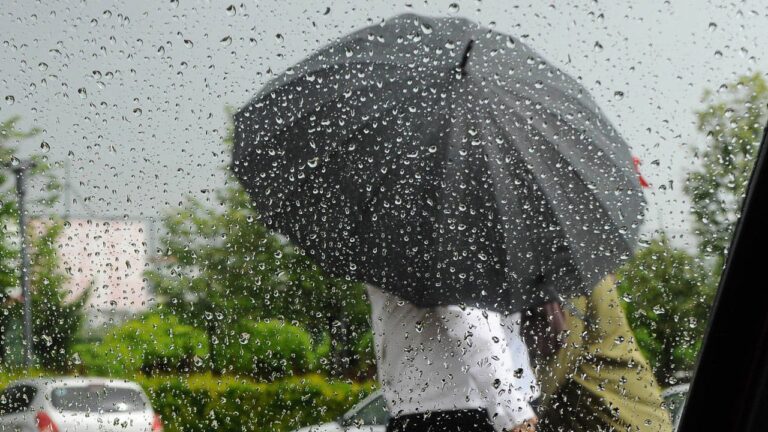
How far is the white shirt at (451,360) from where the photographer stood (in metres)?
1.41

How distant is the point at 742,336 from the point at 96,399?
40.7 inches

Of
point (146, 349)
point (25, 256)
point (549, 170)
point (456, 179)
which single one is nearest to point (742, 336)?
point (549, 170)

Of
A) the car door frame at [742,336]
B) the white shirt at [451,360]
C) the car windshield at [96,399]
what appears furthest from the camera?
the car windshield at [96,399]

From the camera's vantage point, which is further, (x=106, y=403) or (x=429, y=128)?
(x=106, y=403)

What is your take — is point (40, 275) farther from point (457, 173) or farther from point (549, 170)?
Result: point (549, 170)

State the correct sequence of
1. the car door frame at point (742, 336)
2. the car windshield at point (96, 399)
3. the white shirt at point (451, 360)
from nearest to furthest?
the car door frame at point (742, 336)
the white shirt at point (451, 360)
the car windshield at point (96, 399)

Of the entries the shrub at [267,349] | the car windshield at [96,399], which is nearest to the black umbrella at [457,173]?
the shrub at [267,349]

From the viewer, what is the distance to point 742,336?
131cm

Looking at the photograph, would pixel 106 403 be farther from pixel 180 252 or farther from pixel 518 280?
pixel 518 280

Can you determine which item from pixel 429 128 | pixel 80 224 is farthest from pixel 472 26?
pixel 80 224

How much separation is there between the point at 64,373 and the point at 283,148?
532 mm

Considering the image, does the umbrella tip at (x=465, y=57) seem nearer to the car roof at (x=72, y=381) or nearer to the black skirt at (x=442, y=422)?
the black skirt at (x=442, y=422)

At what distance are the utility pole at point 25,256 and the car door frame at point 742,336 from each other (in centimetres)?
108

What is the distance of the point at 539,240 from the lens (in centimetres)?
141
